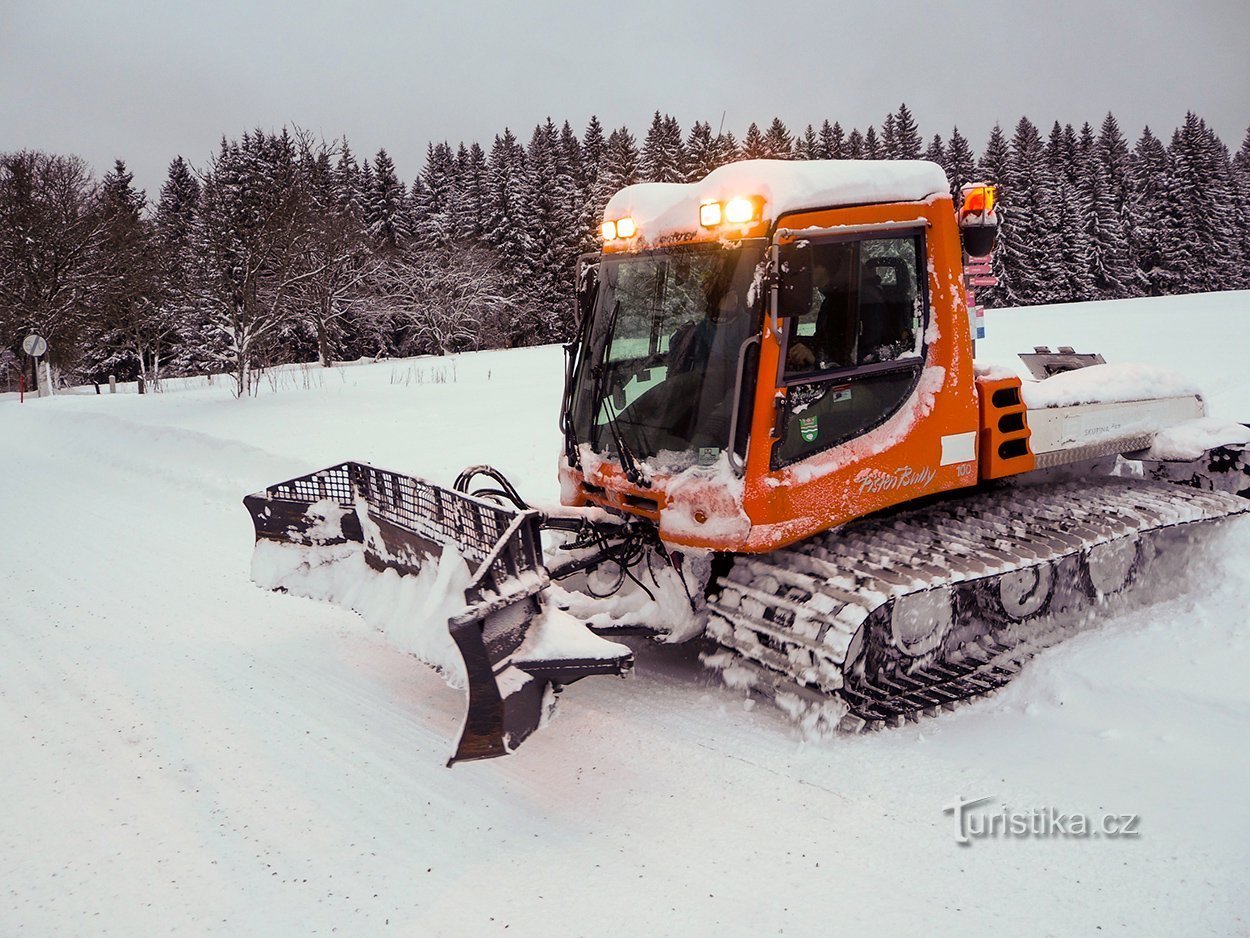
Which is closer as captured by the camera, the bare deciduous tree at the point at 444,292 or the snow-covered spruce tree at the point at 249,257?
the snow-covered spruce tree at the point at 249,257

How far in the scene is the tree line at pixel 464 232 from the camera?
28875 mm

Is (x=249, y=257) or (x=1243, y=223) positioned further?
(x=1243, y=223)

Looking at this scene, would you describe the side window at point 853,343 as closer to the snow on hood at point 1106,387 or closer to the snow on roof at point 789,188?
the snow on roof at point 789,188

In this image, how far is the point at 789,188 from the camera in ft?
13.2

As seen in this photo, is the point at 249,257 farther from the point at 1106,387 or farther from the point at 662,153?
the point at 662,153

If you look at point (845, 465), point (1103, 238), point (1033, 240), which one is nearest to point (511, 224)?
point (1033, 240)

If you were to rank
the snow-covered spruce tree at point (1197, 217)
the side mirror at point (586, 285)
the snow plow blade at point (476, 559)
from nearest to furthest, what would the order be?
the snow plow blade at point (476, 559), the side mirror at point (586, 285), the snow-covered spruce tree at point (1197, 217)

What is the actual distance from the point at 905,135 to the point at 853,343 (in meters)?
60.0

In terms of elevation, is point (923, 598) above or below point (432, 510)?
below

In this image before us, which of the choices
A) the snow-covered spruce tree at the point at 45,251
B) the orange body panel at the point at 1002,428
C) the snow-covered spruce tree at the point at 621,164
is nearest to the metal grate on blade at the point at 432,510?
the orange body panel at the point at 1002,428

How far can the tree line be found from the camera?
28875mm

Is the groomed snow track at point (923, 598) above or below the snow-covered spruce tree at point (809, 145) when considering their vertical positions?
below

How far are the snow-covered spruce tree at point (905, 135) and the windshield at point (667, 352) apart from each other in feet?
Result: 183

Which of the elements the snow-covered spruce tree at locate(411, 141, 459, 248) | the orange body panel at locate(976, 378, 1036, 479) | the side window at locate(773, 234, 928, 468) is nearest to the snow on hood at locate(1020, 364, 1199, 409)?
the orange body panel at locate(976, 378, 1036, 479)
